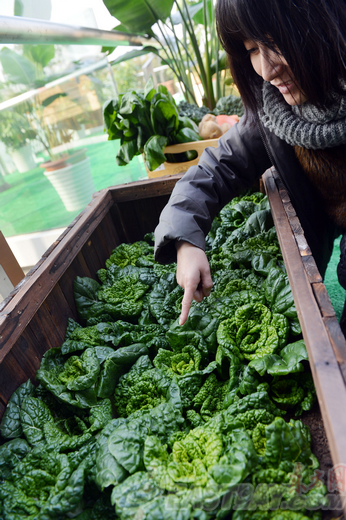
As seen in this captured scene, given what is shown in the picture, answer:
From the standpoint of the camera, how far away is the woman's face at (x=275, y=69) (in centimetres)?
74

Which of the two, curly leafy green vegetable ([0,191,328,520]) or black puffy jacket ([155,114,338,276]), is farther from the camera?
black puffy jacket ([155,114,338,276])

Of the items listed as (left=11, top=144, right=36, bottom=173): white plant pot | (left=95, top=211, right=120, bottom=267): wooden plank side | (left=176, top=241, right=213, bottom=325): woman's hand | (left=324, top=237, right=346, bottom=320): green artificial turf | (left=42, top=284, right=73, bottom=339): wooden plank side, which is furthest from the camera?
(left=11, top=144, right=36, bottom=173): white plant pot

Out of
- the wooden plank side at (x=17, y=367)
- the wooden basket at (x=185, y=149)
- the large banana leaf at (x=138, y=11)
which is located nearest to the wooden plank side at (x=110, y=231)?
the wooden basket at (x=185, y=149)

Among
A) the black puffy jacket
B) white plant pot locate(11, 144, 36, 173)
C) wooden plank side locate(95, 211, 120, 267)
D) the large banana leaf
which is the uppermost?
the large banana leaf

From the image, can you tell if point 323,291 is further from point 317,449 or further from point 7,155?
point 7,155

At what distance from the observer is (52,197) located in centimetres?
266

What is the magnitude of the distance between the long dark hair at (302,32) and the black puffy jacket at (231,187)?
0.97 ft

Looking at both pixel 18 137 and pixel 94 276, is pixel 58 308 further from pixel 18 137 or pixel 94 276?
pixel 18 137

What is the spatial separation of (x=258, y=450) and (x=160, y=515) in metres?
0.22

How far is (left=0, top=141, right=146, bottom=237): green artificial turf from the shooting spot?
2.15m

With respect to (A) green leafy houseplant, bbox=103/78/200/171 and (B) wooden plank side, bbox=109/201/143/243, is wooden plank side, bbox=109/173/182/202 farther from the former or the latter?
(A) green leafy houseplant, bbox=103/78/200/171

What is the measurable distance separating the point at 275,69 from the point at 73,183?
2249 millimetres

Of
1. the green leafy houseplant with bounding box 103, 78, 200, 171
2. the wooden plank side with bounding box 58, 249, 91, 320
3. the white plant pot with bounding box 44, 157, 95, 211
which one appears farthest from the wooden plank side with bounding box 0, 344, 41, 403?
the white plant pot with bounding box 44, 157, 95, 211

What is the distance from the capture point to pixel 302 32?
0.68 metres
